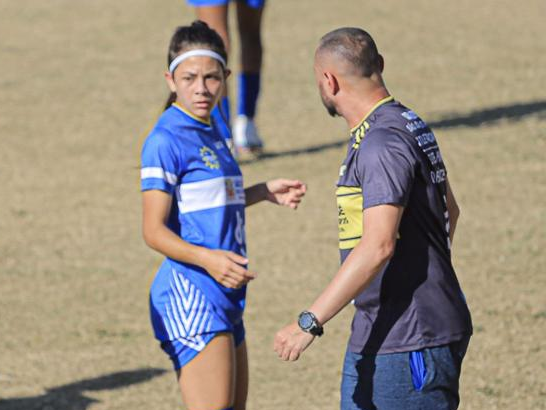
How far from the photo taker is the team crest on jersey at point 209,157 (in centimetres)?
434

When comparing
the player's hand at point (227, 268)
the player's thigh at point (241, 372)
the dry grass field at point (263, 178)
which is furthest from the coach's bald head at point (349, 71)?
the dry grass field at point (263, 178)

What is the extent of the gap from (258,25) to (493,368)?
490cm

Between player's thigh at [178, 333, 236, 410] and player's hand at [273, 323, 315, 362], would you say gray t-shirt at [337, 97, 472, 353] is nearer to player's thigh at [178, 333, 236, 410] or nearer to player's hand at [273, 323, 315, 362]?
player's hand at [273, 323, 315, 362]

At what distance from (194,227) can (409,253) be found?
0.94 meters

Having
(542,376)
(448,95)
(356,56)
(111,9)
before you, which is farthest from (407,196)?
(111,9)

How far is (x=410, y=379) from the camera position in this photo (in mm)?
3660

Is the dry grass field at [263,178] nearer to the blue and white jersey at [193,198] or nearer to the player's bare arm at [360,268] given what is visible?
the blue and white jersey at [193,198]

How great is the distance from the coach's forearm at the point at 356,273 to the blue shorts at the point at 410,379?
325 mm

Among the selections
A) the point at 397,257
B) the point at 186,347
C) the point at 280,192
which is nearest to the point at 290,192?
the point at 280,192

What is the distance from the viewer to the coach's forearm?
11.3ft

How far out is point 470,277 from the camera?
24.1ft

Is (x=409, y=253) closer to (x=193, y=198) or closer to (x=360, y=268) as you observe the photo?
(x=360, y=268)

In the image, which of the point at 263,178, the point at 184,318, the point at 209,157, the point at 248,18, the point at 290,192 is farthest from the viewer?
the point at 248,18

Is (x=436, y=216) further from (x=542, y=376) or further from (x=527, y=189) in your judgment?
(x=527, y=189)
